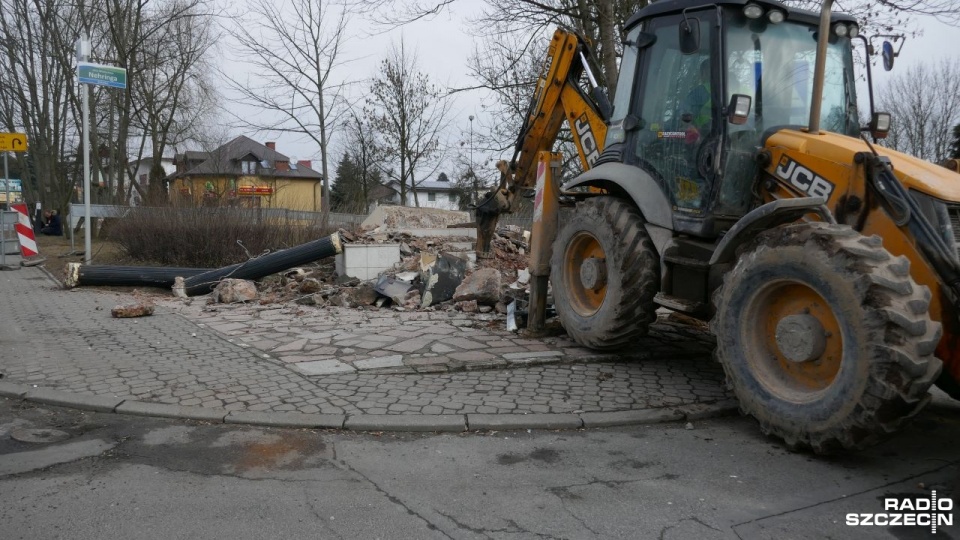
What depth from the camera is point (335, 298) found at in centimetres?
993

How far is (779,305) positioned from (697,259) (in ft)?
3.51

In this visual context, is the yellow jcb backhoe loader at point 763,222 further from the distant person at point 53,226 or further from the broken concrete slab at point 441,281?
the distant person at point 53,226

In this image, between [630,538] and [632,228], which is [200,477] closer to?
[630,538]

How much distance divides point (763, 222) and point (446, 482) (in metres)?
2.70

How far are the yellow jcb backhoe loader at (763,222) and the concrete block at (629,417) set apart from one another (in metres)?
0.61

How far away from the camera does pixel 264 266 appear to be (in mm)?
11141

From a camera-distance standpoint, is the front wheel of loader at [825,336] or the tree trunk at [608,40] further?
the tree trunk at [608,40]

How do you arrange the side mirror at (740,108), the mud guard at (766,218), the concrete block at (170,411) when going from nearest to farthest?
the mud guard at (766,218), the concrete block at (170,411), the side mirror at (740,108)

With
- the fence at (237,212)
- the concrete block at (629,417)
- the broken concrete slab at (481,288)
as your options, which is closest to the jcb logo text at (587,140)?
the broken concrete slab at (481,288)

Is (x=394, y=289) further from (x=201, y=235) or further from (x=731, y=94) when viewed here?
(x=201, y=235)

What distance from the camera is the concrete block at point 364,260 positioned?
11.3 m

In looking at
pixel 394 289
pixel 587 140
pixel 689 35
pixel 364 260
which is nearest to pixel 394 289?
pixel 394 289

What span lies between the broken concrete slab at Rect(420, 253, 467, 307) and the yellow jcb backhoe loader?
241cm

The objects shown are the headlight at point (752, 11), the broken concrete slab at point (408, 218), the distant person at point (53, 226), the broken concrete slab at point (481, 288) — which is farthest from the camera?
the distant person at point (53, 226)
